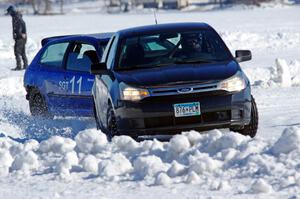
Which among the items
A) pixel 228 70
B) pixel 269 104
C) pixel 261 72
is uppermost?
pixel 228 70

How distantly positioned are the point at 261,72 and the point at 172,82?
985cm

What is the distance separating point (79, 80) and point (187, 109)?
3665 millimetres

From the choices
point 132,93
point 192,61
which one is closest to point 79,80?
point 192,61

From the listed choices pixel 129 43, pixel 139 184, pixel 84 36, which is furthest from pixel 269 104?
pixel 139 184

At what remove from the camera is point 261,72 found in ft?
59.9

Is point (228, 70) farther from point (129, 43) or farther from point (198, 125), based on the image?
point (129, 43)

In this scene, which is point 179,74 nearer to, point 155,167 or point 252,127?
point 252,127

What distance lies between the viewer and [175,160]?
717cm

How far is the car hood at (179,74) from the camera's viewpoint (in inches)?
343

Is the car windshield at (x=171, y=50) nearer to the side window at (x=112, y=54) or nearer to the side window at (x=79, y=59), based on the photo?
the side window at (x=112, y=54)

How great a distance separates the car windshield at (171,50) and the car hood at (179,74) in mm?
194

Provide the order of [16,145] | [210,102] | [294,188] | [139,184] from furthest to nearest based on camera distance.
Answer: [210,102]
[16,145]
[139,184]
[294,188]

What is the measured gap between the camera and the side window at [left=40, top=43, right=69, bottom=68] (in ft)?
41.8

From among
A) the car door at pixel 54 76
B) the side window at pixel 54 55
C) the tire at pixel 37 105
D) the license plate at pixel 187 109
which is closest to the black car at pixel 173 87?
the license plate at pixel 187 109
